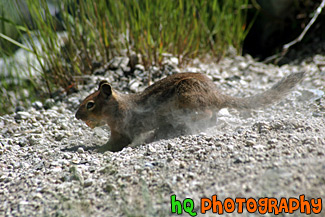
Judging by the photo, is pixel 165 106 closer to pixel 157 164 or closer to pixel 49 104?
pixel 157 164

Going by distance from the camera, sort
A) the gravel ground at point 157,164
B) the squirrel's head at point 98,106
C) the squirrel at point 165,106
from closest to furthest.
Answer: the gravel ground at point 157,164 < the squirrel at point 165,106 < the squirrel's head at point 98,106

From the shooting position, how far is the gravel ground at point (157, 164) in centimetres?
237

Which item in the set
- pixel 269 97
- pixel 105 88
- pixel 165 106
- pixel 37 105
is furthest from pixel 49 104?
pixel 269 97

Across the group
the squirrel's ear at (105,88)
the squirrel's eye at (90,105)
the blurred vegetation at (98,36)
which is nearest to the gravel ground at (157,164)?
the squirrel's eye at (90,105)

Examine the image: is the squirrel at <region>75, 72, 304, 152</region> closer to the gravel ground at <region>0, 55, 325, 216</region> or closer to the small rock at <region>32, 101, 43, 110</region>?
the gravel ground at <region>0, 55, 325, 216</region>

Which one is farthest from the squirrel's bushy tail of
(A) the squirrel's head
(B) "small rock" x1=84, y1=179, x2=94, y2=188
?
(B) "small rock" x1=84, y1=179, x2=94, y2=188

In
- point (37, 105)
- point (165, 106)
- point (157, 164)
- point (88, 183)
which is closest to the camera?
point (88, 183)

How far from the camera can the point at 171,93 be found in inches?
151

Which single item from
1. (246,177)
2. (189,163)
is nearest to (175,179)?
(189,163)

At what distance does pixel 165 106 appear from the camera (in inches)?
153

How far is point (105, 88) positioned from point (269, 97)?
1883 millimetres

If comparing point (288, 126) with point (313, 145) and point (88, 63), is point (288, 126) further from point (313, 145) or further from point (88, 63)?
point (88, 63)

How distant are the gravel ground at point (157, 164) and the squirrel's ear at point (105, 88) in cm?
59

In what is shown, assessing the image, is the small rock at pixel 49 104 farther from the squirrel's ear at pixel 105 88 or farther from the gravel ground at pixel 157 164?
the squirrel's ear at pixel 105 88
